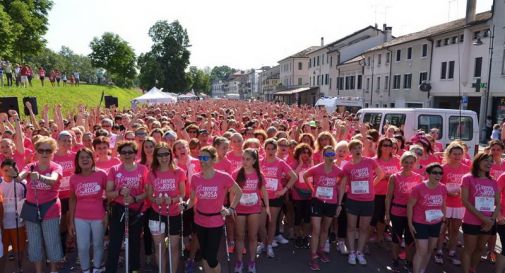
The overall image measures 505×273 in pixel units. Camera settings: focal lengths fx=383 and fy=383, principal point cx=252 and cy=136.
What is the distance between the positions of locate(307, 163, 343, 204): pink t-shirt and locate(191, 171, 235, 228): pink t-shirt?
62.9 inches

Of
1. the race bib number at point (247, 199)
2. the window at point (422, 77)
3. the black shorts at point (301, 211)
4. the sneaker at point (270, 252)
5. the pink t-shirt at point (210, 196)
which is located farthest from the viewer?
the window at point (422, 77)

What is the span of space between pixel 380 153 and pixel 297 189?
144cm

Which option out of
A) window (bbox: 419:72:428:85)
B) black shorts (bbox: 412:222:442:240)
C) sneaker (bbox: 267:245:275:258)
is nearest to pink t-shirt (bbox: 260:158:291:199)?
sneaker (bbox: 267:245:275:258)

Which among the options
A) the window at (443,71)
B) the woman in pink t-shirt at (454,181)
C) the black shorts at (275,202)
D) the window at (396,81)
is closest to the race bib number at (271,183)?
the black shorts at (275,202)

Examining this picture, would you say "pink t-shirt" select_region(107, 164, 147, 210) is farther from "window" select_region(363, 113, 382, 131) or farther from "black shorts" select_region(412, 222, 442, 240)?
"window" select_region(363, 113, 382, 131)

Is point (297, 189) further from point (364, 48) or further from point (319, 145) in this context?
point (364, 48)

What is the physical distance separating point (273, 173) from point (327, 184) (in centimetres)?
80

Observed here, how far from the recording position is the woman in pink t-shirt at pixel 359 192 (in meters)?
5.57

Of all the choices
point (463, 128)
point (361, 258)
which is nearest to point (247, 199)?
point (361, 258)

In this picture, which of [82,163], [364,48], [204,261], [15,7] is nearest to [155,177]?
[82,163]

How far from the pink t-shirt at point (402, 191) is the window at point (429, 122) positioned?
502 centimetres

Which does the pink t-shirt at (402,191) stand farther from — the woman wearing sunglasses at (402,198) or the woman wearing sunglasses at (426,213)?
the woman wearing sunglasses at (426,213)

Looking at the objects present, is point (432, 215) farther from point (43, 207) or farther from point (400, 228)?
point (43, 207)

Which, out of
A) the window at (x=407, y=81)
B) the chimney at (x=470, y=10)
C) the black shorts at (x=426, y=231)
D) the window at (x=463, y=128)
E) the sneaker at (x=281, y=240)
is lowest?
the sneaker at (x=281, y=240)
